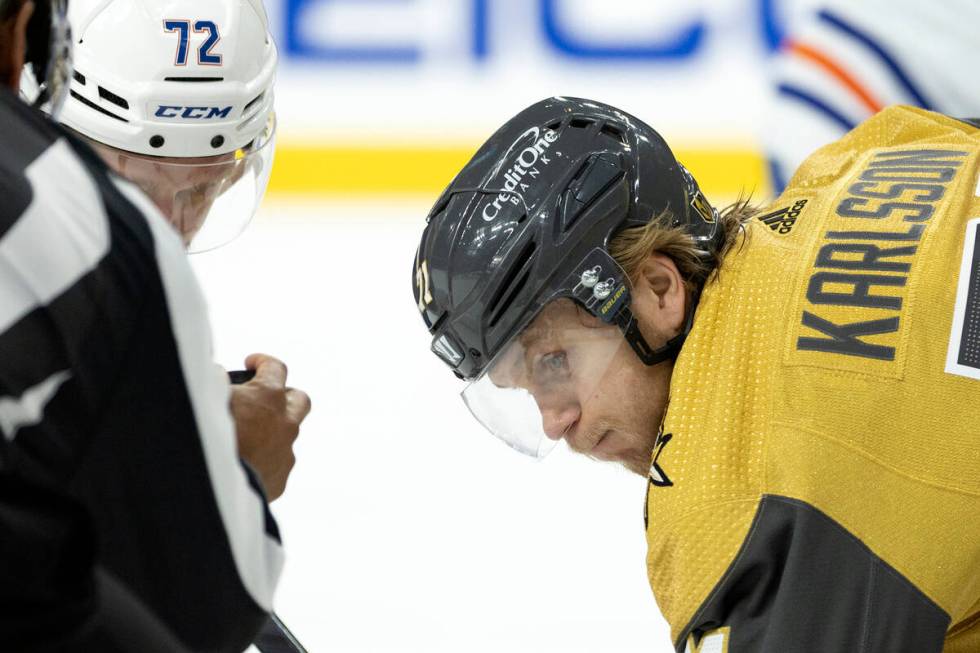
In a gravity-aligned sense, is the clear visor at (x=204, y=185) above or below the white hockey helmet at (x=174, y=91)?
below

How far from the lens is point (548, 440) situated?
2.47 m

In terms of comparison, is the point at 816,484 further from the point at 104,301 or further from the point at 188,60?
the point at 188,60

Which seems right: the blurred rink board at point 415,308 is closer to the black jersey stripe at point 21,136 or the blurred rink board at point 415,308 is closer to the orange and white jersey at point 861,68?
the orange and white jersey at point 861,68

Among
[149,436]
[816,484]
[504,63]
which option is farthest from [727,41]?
[149,436]

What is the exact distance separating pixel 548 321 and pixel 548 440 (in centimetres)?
26

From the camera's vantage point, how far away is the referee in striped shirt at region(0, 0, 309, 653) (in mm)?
1062

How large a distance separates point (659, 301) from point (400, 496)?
140 centimetres

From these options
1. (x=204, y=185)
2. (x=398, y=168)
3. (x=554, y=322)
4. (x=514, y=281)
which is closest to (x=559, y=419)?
(x=554, y=322)

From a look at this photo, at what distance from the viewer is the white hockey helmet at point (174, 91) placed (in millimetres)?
2668

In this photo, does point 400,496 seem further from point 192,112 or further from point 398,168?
point 398,168

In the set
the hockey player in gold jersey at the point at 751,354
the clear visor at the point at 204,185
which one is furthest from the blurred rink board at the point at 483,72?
the hockey player in gold jersey at the point at 751,354

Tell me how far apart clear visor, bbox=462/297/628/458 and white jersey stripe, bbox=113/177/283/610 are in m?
1.07

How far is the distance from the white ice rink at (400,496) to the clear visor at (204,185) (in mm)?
864

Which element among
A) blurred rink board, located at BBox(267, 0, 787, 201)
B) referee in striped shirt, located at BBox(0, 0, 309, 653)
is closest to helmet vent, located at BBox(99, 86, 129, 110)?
referee in striped shirt, located at BBox(0, 0, 309, 653)
